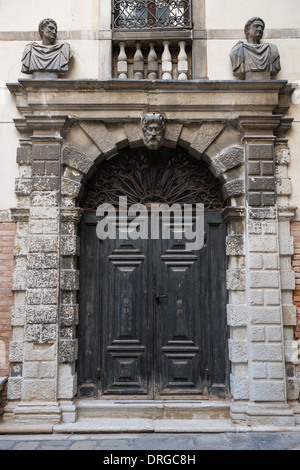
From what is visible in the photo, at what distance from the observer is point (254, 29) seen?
6051 mm

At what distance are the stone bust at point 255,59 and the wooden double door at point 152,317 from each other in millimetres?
1961

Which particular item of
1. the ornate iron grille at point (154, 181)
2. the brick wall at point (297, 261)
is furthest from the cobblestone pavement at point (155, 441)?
the ornate iron grille at point (154, 181)

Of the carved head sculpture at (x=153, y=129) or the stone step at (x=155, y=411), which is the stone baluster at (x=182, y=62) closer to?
the carved head sculpture at (x=153, y=129)

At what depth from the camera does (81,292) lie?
600 cm

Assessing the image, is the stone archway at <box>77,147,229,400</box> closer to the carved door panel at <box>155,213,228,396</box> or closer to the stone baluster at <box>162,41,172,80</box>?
the carved door panel at <box>155,213,228,396</box>

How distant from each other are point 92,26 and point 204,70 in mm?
1727

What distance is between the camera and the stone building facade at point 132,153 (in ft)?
18.1

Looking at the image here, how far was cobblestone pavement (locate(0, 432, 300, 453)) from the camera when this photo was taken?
4.85m

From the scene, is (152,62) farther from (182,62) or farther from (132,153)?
(132,153)

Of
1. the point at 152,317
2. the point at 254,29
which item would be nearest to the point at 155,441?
the point at 152,317

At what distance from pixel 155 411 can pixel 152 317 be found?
1195 millimetres

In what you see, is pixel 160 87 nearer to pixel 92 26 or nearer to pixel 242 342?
pixel 92 26

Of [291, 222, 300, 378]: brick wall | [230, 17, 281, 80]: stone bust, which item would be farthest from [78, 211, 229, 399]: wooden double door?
[230, 17, 281, 80]: stone bust

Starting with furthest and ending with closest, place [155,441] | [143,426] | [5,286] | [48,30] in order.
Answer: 1. [48,30]
2. [5,286]
3. [143,426]
4. [155,441]
